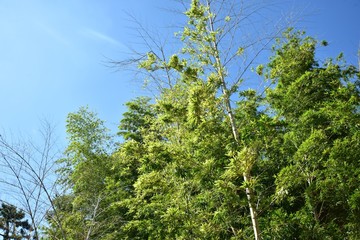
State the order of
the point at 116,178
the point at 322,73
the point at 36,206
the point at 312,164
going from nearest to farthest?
the point at 312,164 < the point at 36,206 < the point at 322,73 < the point at 116,178

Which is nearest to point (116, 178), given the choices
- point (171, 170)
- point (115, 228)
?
point (115, 228)

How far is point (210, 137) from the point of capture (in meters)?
5.36

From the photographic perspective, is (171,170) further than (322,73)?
No

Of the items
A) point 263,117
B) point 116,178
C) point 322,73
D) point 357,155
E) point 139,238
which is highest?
point 322,73

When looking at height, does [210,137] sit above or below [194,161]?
above

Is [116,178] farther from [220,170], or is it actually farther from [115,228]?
[220,170]

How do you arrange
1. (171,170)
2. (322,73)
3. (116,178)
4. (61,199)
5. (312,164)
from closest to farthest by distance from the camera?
(312,164) → (171,170) → (61,199) → (322,73) → (116,178)

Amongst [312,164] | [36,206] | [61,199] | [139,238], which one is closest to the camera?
[312,164]

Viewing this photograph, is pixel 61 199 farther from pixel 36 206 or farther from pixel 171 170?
pixel 171 170

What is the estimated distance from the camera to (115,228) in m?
10.5

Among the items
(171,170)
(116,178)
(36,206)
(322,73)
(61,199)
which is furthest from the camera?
(116,178)

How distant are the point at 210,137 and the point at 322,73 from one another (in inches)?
223

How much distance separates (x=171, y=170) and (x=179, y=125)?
875 millimetres

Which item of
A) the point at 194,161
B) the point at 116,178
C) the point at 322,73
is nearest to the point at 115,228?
the point at 116,178
